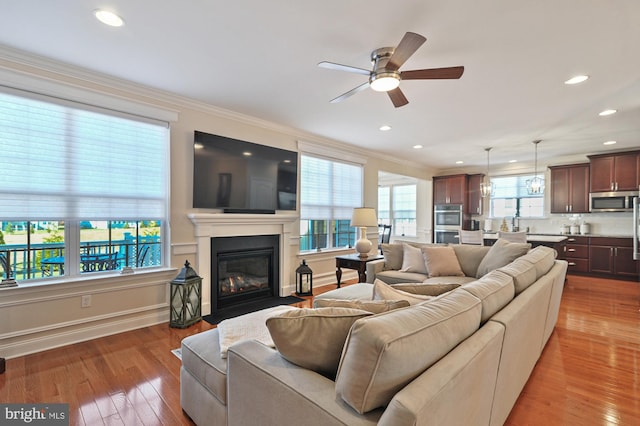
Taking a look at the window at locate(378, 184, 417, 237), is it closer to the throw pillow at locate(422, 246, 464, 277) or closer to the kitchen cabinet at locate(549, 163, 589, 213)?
the kitchen cabinet at locate(549, 163, 589, 213)

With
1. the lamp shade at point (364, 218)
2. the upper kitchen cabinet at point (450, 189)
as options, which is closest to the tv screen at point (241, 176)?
the lamp shade at point (364, 218)

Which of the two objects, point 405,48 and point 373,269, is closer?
point 405,48

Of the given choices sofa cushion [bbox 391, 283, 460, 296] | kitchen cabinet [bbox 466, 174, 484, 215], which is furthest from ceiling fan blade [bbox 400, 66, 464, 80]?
kitchen cabinet [bbox 466, 174, 484, 215]

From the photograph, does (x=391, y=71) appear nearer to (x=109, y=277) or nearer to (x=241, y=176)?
(x=241, y=176)

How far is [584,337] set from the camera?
3.05 meters

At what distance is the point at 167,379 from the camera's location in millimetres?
2256

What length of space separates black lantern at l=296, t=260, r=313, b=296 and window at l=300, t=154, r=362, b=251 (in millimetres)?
525

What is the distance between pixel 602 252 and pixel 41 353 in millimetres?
8488

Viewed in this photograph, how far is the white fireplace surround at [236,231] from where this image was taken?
3.60 meters

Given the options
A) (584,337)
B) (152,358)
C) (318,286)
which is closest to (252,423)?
(152,358)

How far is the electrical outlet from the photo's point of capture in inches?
113

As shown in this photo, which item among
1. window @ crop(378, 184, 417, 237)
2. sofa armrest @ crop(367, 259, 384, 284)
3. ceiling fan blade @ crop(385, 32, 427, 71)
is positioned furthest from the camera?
window @ crop(378, 184, 417, 237)

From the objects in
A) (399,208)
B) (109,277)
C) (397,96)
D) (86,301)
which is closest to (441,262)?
(397,96)

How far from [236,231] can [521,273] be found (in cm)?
308
